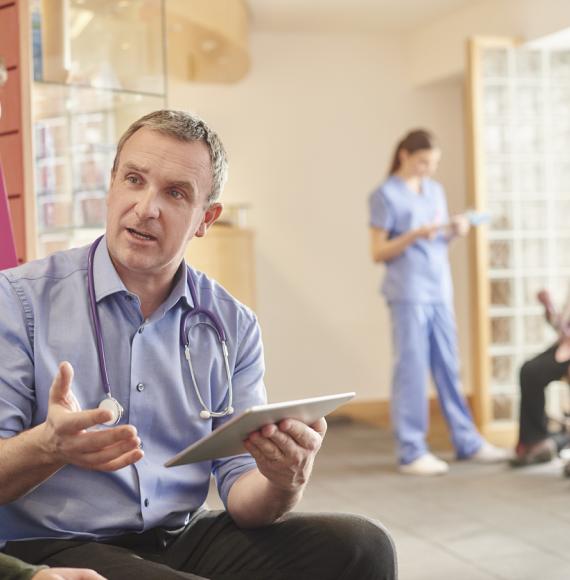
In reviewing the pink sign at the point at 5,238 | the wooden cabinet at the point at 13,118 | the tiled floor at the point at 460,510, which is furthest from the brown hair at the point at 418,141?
the pink sign at the point at 5,238

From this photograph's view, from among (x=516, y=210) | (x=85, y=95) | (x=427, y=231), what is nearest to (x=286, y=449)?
(x=85, y=95)

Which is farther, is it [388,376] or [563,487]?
[388,376]

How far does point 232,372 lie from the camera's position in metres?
1.65

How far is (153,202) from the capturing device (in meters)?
1.55

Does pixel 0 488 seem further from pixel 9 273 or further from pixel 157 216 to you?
pixel 157 216

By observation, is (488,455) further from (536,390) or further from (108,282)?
(108,282)

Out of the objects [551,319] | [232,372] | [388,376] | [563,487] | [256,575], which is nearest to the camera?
[256,575]

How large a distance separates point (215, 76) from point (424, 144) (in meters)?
1.65

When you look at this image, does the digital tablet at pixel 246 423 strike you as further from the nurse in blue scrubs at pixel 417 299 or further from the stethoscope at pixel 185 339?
the nurse in blue scrubs at pixel 417 299

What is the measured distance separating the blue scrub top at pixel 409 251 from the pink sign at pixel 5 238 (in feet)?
8.03

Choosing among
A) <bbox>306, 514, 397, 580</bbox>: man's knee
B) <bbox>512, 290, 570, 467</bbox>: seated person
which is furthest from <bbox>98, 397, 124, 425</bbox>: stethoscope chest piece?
<bbox>512, 290, 570, 467</bbox>: seated person

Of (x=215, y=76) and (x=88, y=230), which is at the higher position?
(x=215, y=76)

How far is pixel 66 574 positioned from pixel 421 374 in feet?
10.3

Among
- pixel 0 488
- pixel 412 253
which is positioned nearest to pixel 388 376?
pixel 412 253
